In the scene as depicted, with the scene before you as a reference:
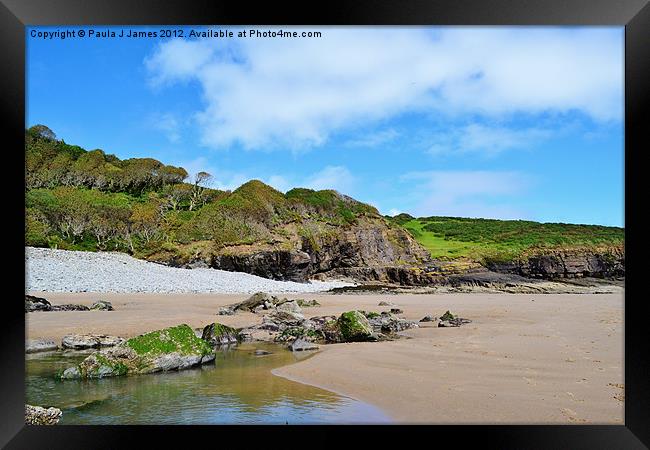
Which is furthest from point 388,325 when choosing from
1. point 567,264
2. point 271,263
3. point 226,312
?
point 567,264

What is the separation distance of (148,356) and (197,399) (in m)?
1.12

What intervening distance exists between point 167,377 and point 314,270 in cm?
2345

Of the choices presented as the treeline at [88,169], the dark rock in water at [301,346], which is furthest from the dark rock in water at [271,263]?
the dark rock in water at [301,346]

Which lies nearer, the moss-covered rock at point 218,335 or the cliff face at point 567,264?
the moss-covered rock at point 218,335

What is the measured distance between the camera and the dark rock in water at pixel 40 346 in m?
5.86

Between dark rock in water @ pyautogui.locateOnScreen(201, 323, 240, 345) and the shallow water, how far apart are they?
127 centimetres

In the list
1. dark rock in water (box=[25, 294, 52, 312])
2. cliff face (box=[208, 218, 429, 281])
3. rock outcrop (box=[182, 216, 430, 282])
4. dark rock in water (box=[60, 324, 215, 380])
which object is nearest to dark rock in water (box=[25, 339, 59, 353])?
dark rock in water (box=[60, 324, 215, 380])

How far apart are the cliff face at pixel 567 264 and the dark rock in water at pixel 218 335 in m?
20.7

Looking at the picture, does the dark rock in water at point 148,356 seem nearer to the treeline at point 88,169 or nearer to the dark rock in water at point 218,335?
the dark rock in water at point 218,335

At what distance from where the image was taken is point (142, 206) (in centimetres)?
2555

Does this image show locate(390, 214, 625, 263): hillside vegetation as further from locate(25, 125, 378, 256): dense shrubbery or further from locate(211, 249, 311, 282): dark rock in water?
locate(211, 249, 311, 282): dark rock in water

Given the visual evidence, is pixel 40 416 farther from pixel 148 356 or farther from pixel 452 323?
pixel 452 323

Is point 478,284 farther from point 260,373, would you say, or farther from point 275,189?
point 260,373
